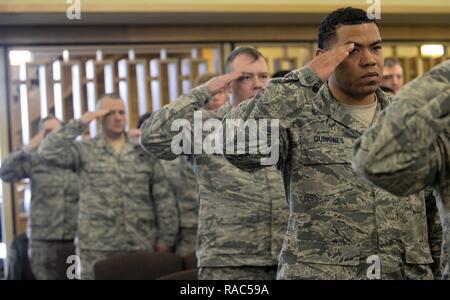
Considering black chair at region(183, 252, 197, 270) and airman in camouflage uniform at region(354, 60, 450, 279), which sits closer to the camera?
airman in camouflage uniform at region(354, 60, 450, 279)

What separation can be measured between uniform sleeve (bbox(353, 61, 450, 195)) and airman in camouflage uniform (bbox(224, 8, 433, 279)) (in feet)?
2.66

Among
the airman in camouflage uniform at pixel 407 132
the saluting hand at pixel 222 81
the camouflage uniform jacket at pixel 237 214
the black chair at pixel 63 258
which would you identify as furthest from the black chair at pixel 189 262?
the airman in camouflage uniform at pixel 407 132

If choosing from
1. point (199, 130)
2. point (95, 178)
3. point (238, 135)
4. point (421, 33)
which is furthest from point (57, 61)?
point (238, 135)

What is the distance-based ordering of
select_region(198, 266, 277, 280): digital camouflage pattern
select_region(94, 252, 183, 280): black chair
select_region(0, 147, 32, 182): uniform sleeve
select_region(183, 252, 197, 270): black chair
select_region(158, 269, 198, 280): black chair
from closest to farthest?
select_region(158, 269, 198, 280): black chair < select_region(198, 266, 277, 280): digital camouflage pattern < select_region(94, 252, 183, 280): black chair < select_region(183, 252, 197, 270): black chair < select_region(0, 147, 32, 182): uniform sleeve

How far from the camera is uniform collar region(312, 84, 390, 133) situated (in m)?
2.52

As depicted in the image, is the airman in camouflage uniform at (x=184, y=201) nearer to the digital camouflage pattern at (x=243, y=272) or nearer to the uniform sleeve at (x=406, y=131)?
the digital camouflage pattern at (x=243, y=272)

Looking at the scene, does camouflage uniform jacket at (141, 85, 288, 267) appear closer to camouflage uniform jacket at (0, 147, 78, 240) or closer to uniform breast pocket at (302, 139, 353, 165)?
uniform breast pocket at (302, 139, 353, 165)

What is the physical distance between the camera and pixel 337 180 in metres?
2.49

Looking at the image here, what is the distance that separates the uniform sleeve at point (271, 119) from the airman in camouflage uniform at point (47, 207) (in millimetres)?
3614

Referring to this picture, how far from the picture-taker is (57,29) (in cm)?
605

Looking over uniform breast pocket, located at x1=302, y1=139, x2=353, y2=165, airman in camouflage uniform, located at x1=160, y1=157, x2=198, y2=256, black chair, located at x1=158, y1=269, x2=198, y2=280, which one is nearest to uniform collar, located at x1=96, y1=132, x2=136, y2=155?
airman in camouflage uniform, located at x1=160, y1=157, x2=198, y2=256

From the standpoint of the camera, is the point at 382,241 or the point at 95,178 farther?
the point at 95,178
